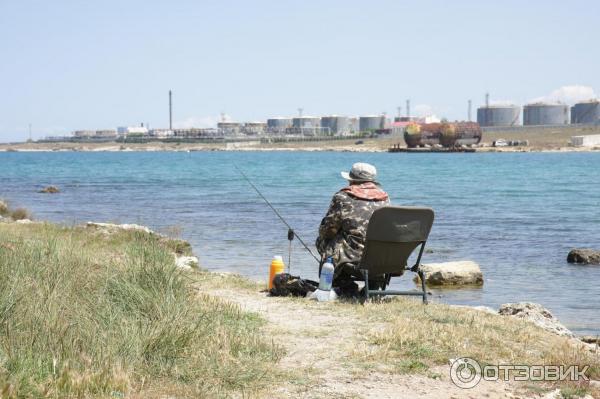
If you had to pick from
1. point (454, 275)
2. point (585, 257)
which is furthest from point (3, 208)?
point (585, 257)

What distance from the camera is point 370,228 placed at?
8805 mm

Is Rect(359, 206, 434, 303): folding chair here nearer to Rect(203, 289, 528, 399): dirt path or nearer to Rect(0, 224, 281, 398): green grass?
Rect(203, 289, 528, 399): dirt path

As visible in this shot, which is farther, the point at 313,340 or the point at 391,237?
the point at 391,237

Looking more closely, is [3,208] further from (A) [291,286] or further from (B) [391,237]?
(B) [391,237]

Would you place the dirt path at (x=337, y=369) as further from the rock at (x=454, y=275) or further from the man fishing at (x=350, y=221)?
the rock at (x=454, y=275)

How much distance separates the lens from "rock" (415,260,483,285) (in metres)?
13.8

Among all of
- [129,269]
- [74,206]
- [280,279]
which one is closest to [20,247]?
[129,269]

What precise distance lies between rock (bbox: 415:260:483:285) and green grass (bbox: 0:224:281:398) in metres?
6.14

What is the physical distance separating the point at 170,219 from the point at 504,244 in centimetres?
1051

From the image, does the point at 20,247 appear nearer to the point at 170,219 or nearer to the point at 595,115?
the point at 170,219

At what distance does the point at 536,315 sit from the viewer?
9.77m

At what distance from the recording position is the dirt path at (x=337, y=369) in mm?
5832

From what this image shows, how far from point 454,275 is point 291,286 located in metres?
4.78

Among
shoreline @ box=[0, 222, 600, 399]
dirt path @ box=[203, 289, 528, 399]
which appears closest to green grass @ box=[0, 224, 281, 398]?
shoreline @ box=[0, 222, 600, 399]
